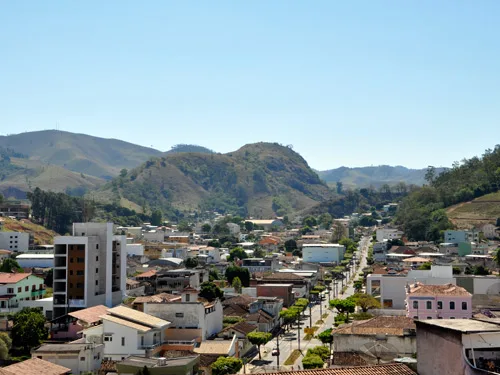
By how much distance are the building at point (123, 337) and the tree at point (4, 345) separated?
4.61m

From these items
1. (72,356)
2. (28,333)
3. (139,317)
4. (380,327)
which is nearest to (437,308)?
(380,327)

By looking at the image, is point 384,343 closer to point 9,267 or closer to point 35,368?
point 35,368

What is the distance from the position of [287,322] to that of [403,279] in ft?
34.2

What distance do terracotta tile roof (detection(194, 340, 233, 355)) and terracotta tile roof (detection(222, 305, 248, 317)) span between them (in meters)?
13.6

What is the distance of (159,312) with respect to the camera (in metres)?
40.5

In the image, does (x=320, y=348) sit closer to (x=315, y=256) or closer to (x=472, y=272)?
(x=472, y=272)

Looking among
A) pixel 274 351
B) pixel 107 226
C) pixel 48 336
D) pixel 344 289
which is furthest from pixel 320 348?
pixel 344 289

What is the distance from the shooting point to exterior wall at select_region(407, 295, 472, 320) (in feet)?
145

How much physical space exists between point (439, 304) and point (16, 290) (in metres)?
32.5

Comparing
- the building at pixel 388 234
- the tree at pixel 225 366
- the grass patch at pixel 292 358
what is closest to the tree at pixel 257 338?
the grass patch at pixel 292 358

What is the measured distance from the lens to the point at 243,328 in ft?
151

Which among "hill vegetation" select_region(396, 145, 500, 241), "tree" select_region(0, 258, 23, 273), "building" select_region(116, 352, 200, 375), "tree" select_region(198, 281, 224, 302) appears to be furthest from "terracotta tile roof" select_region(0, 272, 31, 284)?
"hill vegetation" select_region(396, 145, 500, 241)

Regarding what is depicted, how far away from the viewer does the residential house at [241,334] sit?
4238cm

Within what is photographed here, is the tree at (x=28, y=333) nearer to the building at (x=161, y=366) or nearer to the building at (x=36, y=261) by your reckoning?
the building at (x=161, y=366)
